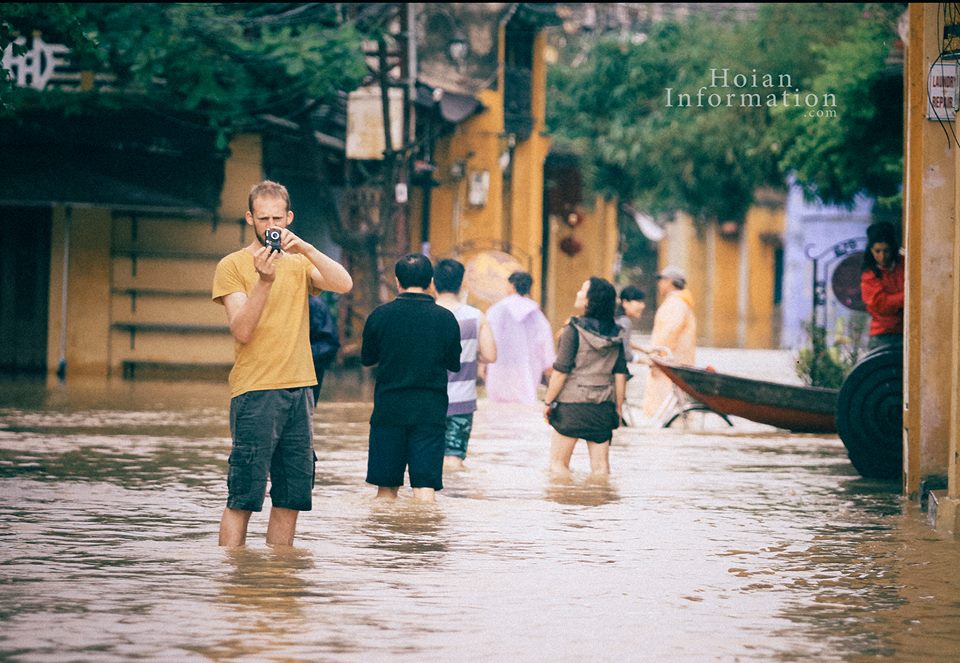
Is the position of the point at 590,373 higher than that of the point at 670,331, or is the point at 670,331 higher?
the point at 670,331

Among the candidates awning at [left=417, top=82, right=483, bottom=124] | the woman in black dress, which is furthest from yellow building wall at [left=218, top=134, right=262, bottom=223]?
the woman in black dress

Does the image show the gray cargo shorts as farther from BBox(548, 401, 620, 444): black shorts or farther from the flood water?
BBox(548, 401, 620, 444): black shorts

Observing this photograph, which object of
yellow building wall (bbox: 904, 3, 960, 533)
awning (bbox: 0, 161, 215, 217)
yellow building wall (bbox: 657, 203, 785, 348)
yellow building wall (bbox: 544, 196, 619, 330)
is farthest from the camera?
yellow building wall (bbox: 657, 203, 785, 348)

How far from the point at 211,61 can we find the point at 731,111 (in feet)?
49.3

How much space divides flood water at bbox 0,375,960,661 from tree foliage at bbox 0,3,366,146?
991 centimetres

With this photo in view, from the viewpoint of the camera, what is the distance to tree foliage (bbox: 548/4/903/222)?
2198 centimetres

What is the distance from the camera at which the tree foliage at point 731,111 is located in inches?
866

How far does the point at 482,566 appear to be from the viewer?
8711 mm

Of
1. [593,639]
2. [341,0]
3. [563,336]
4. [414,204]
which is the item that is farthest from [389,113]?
[593,639]

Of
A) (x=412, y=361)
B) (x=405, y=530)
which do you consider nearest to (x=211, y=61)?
(x=412, y=361)

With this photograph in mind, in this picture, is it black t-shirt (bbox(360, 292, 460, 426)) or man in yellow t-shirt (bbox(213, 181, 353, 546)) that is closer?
man in yellow t-shirt (bbox(213, 181, 353, 546))

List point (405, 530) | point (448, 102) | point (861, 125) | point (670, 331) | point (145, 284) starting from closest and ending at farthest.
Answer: point (405, 530), point (670, 331), point (861, 125), point (145, 284), point (448, 102)

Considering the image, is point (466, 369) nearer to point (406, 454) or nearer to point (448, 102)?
point (406, 454)

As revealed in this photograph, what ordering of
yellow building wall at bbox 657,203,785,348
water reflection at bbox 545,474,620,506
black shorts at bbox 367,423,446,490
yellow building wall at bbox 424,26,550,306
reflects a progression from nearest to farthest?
black shorts at bbox 367,423,446,490, water reflection at bbox 545,474,620,506, yellow building wall at bbox 424,26,550,306, yellow building wall at bbox 657,203,785,348
